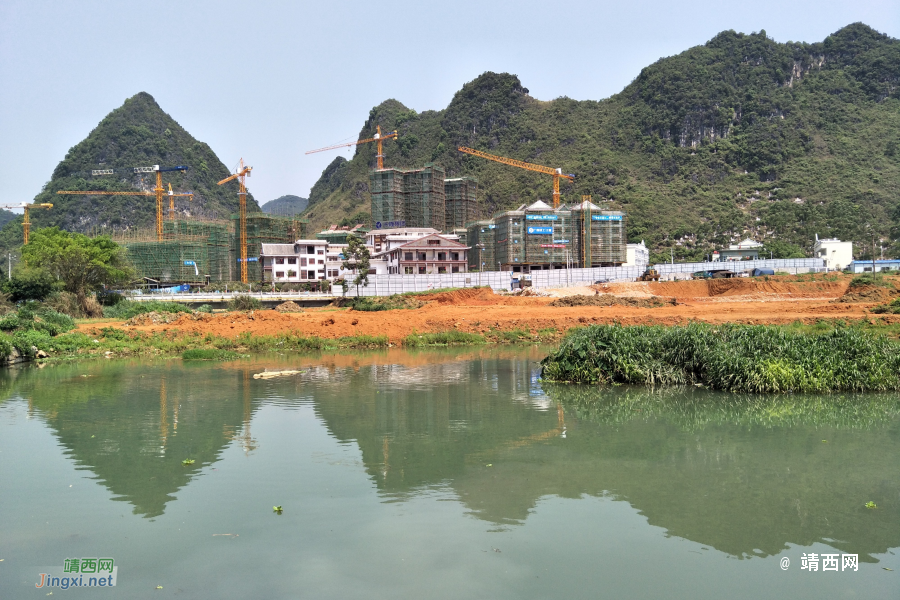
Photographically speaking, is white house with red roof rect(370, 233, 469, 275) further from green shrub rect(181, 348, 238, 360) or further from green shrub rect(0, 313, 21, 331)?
green shrub rect(181, 348, 238, 360)

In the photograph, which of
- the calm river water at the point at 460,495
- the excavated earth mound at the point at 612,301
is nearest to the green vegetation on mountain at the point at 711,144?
the excavated earth mound at the point at 612,301

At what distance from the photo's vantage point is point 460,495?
7438 millimetres

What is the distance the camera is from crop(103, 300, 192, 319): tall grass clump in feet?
124

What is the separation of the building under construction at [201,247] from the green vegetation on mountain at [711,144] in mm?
52079

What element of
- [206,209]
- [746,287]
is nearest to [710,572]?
[746,287]

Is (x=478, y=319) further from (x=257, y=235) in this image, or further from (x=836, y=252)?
(x=257, y=235)

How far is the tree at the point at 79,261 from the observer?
38875mm

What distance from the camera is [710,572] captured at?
5.55 metres

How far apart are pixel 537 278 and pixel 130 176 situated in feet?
392

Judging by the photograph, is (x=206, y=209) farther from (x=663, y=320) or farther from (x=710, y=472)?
(x=710, y=472)

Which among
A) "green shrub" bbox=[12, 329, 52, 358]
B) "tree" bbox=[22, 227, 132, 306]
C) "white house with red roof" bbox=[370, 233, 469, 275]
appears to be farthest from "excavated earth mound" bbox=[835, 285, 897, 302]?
"tree" bbox=[22, 227, 132, 306]

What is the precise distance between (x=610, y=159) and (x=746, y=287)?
95.2 metres

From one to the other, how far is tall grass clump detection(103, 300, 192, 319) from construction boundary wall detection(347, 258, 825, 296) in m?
16.2

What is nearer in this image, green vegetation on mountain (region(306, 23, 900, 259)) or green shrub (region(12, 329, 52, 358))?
green shrub (region(12, 329, 52, 358))
